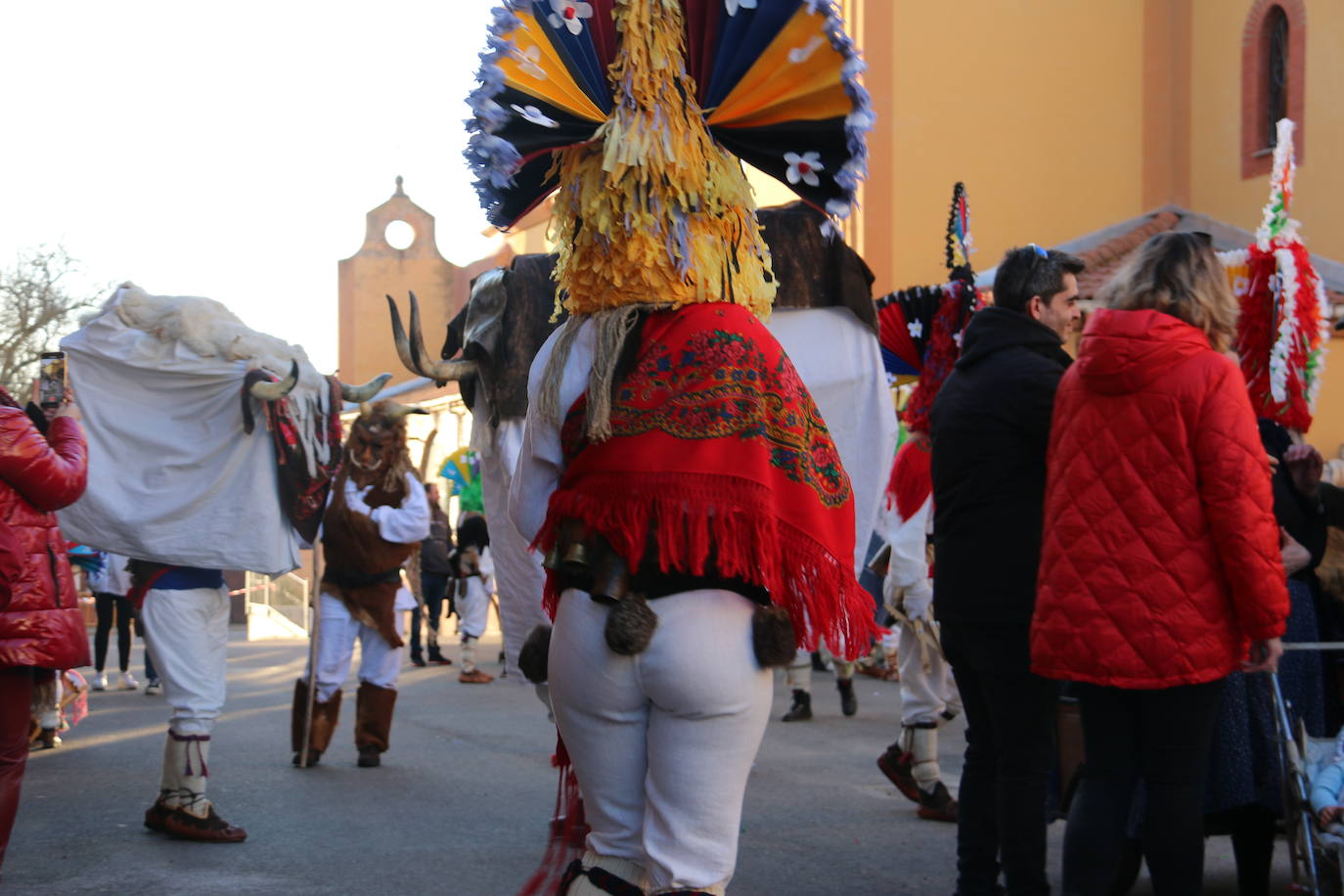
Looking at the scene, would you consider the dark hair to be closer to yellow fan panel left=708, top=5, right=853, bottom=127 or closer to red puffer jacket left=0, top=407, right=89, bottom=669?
yellow fan panel left=708, top=5, right=853, bottom=127

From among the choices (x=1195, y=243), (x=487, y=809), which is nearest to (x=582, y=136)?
(x=1195, y=243)

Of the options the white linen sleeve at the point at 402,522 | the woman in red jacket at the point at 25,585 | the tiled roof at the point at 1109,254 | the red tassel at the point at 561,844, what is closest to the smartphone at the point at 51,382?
the woman in red jacket at the point at 25,585

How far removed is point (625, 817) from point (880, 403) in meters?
2.64

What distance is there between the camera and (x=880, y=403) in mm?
5512

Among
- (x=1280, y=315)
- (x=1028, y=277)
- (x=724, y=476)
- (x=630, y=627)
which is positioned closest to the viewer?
(x=630, y=627)

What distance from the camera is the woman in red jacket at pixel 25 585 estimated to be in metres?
5.15

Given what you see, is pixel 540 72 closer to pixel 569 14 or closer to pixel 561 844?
pixel 569 14

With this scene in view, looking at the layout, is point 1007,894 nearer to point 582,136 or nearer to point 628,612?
point 628,612

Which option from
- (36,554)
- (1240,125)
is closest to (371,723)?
(36,554)

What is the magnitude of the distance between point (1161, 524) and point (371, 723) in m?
6.25

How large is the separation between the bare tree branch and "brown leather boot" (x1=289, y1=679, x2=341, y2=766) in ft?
50.1

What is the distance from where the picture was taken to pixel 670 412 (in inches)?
128

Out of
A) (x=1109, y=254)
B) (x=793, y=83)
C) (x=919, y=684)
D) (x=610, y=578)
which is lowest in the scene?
(x=919, y=684)

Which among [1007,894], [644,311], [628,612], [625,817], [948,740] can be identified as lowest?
[948,740]
